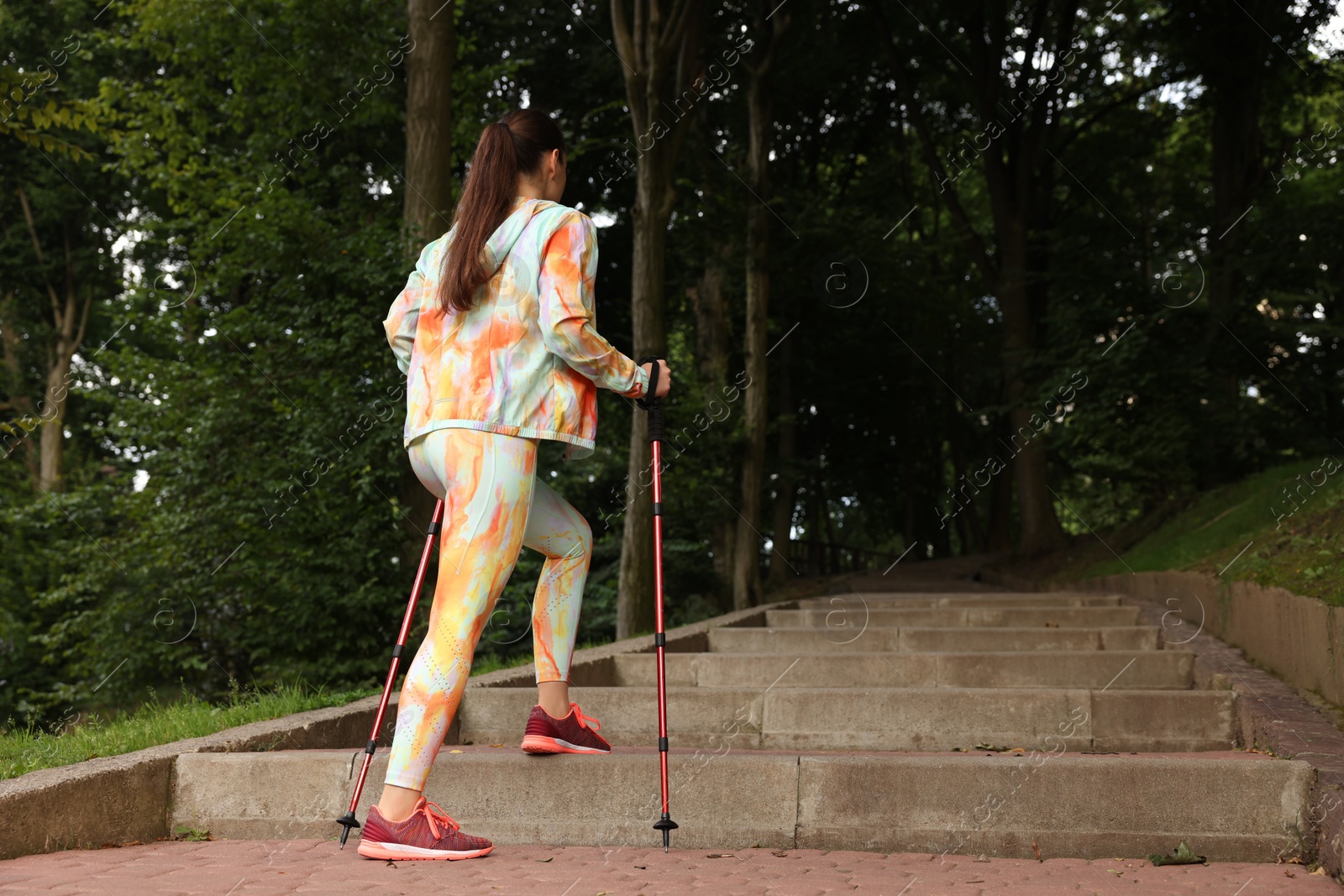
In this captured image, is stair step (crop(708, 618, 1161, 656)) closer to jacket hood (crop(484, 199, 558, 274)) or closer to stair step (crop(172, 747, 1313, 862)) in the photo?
stair step (crop(172, 747, 1313, 862))

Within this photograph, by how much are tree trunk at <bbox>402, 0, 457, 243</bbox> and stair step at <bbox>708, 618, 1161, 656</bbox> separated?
21.3 ft

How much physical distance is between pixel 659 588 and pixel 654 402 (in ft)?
1.94

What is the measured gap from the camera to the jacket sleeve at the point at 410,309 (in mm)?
3754

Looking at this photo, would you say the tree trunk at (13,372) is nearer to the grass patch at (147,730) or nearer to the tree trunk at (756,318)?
the tree trunk at (756,318)

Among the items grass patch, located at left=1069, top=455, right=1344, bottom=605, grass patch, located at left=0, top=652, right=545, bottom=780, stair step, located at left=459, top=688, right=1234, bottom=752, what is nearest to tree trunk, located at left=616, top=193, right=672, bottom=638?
grass patch, located at left=1069, top=455, right=1344, bottom=605

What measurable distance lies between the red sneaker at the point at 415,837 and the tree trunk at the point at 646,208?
9503 mm

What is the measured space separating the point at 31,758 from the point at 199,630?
9.35 metres

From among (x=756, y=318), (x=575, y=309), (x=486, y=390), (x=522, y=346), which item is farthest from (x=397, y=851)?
(x=756, y=318)

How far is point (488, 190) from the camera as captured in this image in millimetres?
3719

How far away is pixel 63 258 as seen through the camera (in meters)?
23.1

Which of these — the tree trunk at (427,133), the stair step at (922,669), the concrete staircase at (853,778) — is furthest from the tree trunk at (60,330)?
the concrete staircase at (853,778)

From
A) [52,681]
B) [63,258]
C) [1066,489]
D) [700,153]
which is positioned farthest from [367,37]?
[1066,489]

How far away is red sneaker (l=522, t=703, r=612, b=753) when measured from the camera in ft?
12.6

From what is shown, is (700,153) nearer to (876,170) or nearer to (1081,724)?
(876,170)
